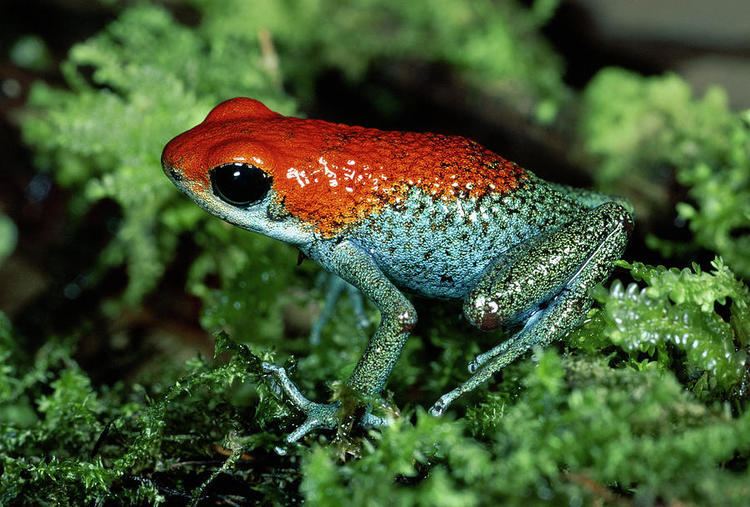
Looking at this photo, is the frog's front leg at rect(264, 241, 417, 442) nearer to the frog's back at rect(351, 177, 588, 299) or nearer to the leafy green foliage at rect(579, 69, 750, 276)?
the frog's back at rect(351, 177, 588, 299)

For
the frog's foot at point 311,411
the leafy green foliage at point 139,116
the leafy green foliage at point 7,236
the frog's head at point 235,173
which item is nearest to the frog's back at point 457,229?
the frog's head at point 235,173

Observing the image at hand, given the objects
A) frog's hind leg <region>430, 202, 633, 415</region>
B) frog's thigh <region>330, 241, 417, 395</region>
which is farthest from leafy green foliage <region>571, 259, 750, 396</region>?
frog's thigh <region>330, 241, 417, 395</region>

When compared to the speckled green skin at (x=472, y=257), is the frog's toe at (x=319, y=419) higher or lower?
lower

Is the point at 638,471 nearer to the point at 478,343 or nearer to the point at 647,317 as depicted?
the point at 647,317

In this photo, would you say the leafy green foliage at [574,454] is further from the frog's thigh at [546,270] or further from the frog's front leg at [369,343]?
the frog's thigh at [546,270]

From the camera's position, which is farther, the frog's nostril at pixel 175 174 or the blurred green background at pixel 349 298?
the frog's nostril at pixel 175 174

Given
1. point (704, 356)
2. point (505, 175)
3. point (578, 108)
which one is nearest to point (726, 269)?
point (704, 356)

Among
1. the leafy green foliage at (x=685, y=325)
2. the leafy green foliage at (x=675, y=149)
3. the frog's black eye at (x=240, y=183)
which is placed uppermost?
the leafy green foliage at (x=675, y=149)
